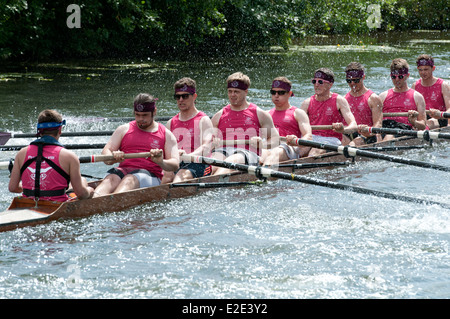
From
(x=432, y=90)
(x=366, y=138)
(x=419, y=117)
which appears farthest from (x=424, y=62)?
(x=366, y=138)

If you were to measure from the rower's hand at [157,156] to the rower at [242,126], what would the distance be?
54.2 inches

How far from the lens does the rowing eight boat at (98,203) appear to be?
6.65 m

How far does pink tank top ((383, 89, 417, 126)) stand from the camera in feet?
38.1

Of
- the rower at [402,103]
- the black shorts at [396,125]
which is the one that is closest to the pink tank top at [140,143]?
the rower at [402,103]

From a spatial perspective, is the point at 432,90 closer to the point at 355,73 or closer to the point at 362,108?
the point at 362,108

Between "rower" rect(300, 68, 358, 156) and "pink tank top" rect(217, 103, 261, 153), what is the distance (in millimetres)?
1365

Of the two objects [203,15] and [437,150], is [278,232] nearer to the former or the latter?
[437,150]

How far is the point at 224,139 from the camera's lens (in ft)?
30.9

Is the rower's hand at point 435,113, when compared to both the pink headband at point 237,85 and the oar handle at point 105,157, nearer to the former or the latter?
the pink headband at point 237,85

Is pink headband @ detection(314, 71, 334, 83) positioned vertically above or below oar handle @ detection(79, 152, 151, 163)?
above

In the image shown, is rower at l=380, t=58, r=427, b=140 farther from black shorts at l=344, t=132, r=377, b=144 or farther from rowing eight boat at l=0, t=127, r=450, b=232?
rowing eight boat at l=0, t=127, r=450, b=232

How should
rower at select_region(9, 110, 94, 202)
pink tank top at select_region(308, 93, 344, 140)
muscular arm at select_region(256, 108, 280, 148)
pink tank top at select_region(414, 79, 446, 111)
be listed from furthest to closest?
pink tank top at select_region(414, 79, 446, 111)
pink tank top at select_region(308, 93, 344, 140)
muscular arm at select_region(256, 108, 280, 148)
rower at select_region(9, 110, 94, 202)

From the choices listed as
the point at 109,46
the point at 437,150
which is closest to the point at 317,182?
the point at 437,150

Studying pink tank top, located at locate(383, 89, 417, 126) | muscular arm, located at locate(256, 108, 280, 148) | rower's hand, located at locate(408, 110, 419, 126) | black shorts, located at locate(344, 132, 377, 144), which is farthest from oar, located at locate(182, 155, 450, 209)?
pink tank top, located at locate(383, 89, 417, 126)
